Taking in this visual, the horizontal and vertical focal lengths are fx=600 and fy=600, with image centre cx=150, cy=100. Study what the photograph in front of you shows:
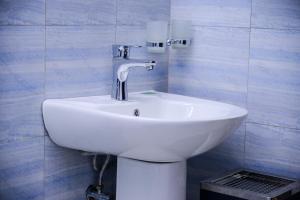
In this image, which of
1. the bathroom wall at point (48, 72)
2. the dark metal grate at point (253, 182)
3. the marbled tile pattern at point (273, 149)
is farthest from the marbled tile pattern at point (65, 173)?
the marbled tile pattern at point (273, 149)

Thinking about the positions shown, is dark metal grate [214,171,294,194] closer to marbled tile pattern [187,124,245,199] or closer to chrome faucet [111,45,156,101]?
marbled tile pattern [187,124,245,199]

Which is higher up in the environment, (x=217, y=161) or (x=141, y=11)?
(x=141, y=11)

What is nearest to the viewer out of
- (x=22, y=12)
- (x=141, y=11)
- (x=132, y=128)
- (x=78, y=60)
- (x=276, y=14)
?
(x=132, y=128)

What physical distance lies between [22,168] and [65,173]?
0.65 ft

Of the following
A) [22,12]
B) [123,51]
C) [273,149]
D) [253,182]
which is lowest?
[253,182]

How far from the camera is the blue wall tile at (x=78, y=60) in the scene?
6.54 ft

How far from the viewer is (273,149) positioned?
7.36ft

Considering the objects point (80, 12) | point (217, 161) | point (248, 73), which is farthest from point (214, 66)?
point (80, 12)

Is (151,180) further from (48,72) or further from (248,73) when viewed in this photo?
(248,73)

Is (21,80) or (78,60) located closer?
(21,80)

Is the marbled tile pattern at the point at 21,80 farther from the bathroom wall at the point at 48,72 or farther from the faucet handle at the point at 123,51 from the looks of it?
the faucet handle at the point at 123,51

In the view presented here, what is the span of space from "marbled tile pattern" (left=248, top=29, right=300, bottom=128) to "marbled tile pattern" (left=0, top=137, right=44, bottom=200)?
83 centimetres

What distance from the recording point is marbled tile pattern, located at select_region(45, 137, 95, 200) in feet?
6.70

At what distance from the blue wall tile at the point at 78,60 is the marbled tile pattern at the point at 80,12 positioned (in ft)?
0.07
